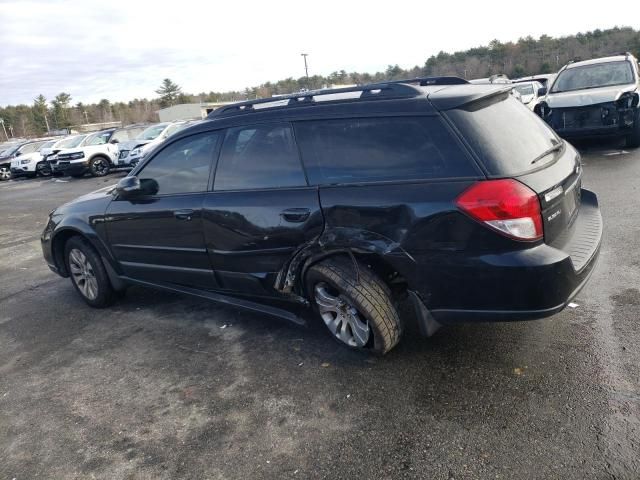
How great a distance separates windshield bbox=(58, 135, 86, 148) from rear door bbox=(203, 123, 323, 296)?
62.6ft

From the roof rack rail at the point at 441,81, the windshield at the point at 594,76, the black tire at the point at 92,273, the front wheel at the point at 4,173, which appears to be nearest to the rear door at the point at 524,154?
the roof rack rail at the point at 441,81

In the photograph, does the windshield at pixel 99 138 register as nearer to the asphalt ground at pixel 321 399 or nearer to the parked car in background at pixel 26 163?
the parked car in background at pixel 26 163

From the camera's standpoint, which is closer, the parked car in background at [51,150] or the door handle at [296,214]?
the door handle at [296,214]

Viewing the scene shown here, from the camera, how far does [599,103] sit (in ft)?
31.9

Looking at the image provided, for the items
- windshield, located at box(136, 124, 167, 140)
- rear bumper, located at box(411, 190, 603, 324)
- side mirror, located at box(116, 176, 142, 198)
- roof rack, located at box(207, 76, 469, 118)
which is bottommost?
rear bumper, located at box(411, 190, 603, 324)

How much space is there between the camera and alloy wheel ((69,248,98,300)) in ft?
16.3

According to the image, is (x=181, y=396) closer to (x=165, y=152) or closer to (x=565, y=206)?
(x=165, y=152)

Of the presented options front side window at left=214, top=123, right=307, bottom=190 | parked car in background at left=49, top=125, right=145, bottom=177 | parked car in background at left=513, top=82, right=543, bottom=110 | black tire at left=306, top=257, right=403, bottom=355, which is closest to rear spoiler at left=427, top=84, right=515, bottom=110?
front side window at left=214, top=123, right=307, bottom=190

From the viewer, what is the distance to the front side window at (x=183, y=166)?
3.97 m

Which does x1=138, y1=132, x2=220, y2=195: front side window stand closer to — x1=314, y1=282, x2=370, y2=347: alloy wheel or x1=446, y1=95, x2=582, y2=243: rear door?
x1=314, y1=282, x2=370, y2=347: alloy wheel

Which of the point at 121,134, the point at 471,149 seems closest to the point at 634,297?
the point at 471,149

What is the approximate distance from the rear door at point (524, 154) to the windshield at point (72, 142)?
20.5 meters

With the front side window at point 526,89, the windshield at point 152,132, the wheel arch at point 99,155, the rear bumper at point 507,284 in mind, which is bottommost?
the rear bumper at point 507,284

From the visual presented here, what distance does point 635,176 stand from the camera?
25.6 feet
